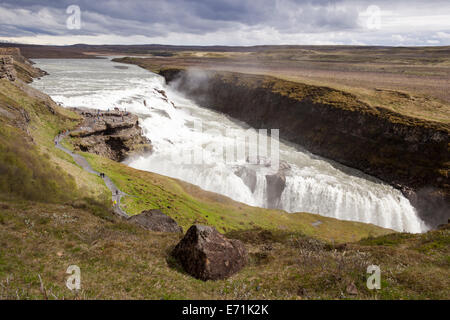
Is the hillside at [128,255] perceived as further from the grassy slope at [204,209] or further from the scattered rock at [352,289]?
the grassy slope at [204,209]

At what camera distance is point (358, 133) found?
2130 inches

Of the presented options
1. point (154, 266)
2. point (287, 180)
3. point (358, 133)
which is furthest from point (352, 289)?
point (358, 133)

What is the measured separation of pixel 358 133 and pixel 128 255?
53971 millimetres

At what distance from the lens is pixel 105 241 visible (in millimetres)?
14398

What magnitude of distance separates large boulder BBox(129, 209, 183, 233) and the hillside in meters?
2.52

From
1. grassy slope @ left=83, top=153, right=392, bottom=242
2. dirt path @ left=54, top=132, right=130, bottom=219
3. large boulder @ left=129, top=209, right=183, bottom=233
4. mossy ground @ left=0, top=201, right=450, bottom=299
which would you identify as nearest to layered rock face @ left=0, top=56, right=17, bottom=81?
dirt path @ left=54, top=132, right=130, bottom=219

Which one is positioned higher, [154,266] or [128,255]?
[128,255]

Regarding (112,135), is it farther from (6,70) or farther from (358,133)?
(358,133)

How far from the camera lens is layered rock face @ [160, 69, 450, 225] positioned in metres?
41.5

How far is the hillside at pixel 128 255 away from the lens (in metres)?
10.3

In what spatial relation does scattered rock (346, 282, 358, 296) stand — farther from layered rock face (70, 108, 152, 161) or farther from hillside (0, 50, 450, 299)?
layered rock face (70, 108, 152, 161)

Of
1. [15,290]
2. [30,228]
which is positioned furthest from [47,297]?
[30,228]

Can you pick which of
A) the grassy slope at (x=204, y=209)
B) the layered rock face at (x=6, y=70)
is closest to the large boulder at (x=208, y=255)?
the grassy slope at (x=204, y=209)
